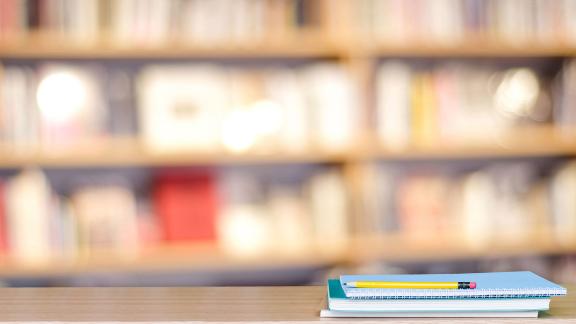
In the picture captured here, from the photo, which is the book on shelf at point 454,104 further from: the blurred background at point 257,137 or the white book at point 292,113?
the white book at point 292,113

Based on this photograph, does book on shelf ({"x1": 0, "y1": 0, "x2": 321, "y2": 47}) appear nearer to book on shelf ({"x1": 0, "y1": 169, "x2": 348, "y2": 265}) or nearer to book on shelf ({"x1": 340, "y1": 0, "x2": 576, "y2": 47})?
book on shelf ({"x1": 340, "y1": 0, "x2": 576, "y2": 47})

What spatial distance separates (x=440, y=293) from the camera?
92cm

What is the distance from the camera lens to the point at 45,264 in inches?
104

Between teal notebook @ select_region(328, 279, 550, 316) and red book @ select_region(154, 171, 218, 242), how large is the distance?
6.18 ft

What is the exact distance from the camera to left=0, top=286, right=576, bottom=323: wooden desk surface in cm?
95

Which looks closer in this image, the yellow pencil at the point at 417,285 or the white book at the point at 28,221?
the yellow pencil at the point at 417,285

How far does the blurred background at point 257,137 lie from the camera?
267cm

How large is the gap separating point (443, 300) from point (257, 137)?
1.88 metres

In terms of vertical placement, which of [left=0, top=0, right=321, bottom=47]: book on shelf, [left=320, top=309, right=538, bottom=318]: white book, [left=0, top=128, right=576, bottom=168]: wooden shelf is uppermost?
[left=0, top=0, right=321, bottom=47]: book on shelf

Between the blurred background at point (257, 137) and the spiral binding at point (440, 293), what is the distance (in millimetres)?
1810

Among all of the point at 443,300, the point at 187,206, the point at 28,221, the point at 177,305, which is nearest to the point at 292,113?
the point at 187,206

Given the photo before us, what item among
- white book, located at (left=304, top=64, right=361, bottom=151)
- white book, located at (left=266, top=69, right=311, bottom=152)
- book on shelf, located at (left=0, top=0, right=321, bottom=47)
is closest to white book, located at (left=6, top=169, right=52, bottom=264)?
book on shelf, located at (left=0, top=0, right=321, bottom=47)

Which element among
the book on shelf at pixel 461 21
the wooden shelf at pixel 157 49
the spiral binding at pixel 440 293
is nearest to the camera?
the spiral binding at pixel 440 293

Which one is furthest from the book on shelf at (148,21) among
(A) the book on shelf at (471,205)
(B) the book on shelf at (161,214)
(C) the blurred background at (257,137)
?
(A) the book on shelf at (471,205)
